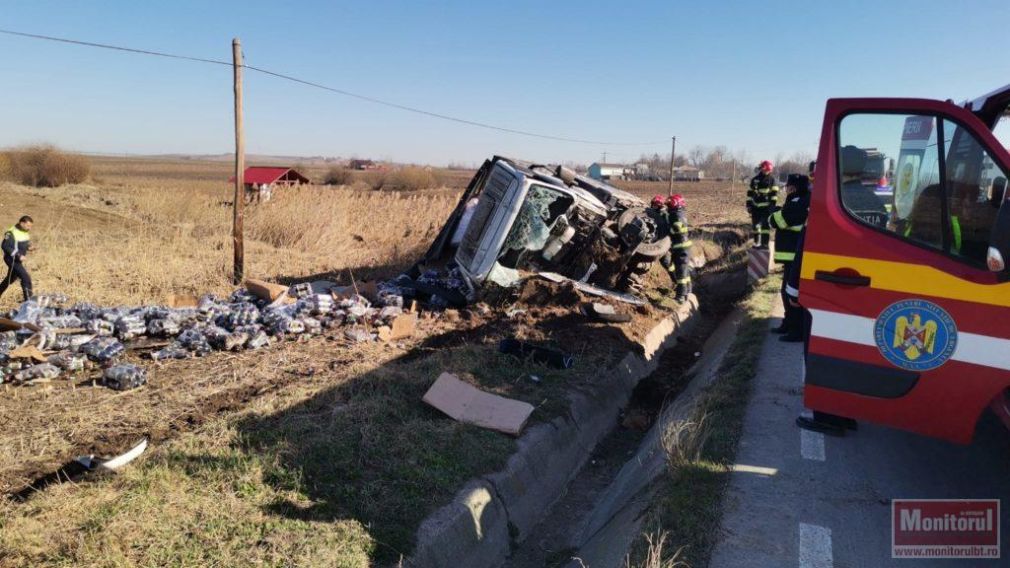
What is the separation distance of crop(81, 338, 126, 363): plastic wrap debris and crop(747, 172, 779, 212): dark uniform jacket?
11090mm

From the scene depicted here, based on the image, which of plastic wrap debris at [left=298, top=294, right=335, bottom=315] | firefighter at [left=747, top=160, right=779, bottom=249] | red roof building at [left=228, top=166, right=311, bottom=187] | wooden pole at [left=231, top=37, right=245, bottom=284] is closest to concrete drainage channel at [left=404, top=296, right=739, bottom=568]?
plastic wrap debris at [left=298, top=294, right=335, bottom=315]

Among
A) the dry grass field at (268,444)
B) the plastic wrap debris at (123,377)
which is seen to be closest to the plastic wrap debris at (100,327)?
the dry grass field at (268,444)

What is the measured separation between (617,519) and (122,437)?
3.52m

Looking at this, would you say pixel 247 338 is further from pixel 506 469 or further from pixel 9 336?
pixel 506 469

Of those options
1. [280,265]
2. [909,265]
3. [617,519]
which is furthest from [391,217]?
[909,265]

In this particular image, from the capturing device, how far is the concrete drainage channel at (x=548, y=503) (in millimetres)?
3596

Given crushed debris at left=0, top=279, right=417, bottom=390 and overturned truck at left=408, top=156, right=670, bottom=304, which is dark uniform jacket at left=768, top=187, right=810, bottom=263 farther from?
crushed debris at left=0, top=279, right=417, bottom=390

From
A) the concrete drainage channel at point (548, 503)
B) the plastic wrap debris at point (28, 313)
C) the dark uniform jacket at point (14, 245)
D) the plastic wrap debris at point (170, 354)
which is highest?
the dark uniform jacket at point (14, 245)

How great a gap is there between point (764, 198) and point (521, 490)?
10074mm

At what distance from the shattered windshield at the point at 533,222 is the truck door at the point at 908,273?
483 cm

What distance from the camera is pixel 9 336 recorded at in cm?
622

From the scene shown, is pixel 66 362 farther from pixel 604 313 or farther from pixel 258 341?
pixel 604 313

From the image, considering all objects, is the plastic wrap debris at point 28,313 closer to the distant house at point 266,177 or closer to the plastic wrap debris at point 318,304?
the plastic wrap debris at point 318,304

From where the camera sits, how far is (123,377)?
5473mm
